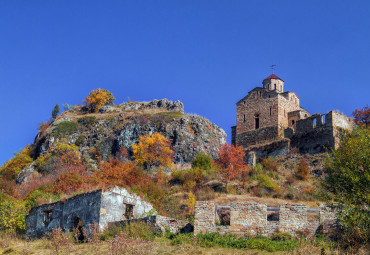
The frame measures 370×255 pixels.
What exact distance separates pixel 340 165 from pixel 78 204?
13.3 m

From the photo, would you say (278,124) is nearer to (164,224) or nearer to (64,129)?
(164,224)

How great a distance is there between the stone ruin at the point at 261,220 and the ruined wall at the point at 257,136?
23931 millimetres

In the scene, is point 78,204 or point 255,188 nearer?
point 78,204

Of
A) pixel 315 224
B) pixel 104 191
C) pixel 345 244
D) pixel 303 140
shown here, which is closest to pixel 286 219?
pixel 315 224

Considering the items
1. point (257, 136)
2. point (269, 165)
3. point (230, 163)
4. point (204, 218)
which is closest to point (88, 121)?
point (257, 136)

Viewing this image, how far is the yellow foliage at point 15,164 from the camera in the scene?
57731mm

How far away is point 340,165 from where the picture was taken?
63.7ft

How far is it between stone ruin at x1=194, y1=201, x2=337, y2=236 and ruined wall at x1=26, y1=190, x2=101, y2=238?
5.92 metres

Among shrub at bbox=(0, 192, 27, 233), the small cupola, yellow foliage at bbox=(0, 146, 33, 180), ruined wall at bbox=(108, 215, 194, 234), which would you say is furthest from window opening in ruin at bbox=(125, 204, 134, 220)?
yellow foliage at bbox=(0, 146, 33, 180)

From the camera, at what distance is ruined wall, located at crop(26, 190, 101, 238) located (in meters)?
22.9

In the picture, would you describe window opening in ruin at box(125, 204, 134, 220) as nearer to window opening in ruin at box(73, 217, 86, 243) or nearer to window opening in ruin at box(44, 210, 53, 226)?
window opening in ruin at box(73, 217, 86, 243)

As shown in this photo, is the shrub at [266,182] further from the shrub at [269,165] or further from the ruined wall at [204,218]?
the ruined wall at [204,218]

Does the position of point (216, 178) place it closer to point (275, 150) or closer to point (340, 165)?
point (275, 150)

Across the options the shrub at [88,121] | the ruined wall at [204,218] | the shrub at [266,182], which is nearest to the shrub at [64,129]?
the shrub at [88,121]
